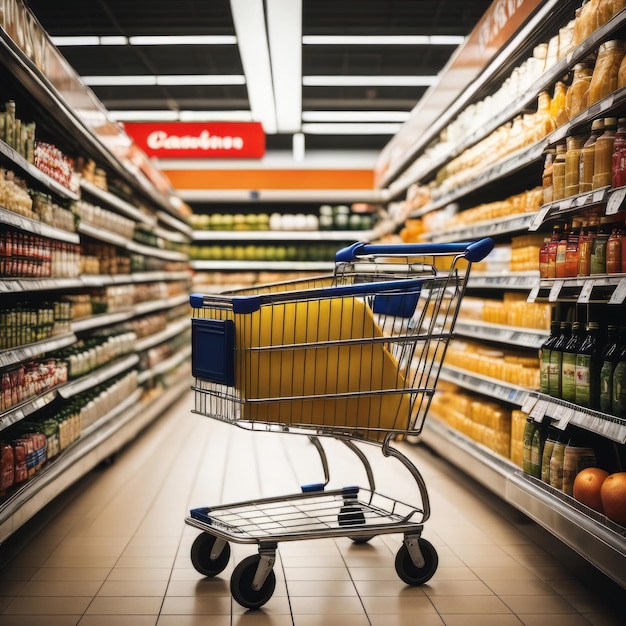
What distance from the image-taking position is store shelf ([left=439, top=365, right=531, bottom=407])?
377cm

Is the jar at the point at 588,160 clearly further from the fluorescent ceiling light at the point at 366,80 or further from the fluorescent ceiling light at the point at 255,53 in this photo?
the fluorescent ceiling light at the point at 366,80

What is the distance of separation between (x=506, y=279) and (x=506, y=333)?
29cm

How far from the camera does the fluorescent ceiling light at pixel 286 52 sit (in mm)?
5805

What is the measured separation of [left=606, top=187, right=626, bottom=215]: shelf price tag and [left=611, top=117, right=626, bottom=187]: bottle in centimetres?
3

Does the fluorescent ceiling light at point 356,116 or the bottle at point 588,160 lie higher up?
the fluorescent ceiling light at point 356,116

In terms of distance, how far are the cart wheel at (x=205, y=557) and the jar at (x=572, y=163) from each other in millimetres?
1946

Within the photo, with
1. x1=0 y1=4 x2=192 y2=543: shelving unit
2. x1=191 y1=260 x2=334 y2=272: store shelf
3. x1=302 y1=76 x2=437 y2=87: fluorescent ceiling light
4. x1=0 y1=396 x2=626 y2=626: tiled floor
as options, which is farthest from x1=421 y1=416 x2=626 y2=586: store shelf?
x1=302 y1=76 x2=437 y2=87: fluorescent ceiling light

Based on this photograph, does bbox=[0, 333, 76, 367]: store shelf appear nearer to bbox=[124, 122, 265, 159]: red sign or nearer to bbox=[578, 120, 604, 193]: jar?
bbox=[578, 120, 604, 193]: jar

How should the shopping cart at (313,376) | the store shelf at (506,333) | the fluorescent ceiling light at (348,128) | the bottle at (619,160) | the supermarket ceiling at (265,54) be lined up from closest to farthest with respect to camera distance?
the bottle at (619,160) < the shopping cart at (313,376) < the store shelf at (506,333) < the supermarket ceiling at (265,54) < the fluorescent ceiling light at (348,128)

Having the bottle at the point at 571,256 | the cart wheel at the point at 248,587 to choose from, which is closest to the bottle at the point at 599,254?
the bottle at the point at 571,256

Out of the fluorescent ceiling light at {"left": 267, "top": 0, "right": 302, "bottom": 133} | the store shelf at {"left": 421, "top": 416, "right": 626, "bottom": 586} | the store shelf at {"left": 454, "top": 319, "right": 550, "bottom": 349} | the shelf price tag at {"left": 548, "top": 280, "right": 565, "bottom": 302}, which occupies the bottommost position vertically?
the store shelf at {"left": 421, "top": 416, "right": 626, "bottom": 586}

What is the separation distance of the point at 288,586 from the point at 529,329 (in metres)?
1.78

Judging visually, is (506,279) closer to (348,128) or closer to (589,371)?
(589,371)

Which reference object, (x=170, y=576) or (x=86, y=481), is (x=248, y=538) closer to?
(x=170, y=576)
